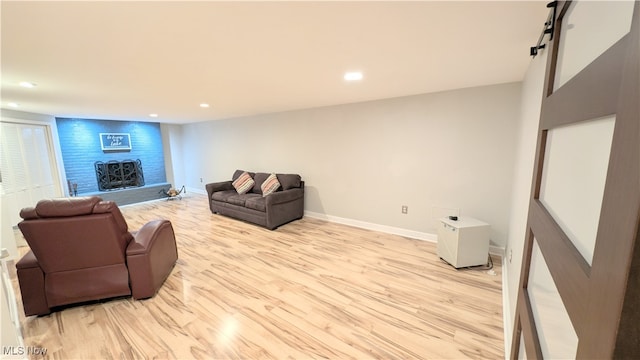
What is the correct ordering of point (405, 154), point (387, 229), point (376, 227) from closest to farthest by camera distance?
point (405, 154)
point (387, 229)
point (376, 227)

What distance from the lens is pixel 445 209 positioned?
325 centimetres

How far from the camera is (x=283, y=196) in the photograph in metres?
4.15

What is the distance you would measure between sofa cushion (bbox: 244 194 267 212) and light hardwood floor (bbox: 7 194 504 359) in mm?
972

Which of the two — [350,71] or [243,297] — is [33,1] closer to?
[350,71]

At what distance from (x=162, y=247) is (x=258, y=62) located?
2.12 metres

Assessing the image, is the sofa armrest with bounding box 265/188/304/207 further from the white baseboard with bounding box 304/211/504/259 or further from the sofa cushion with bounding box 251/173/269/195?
the sofa cushion with bounding box 251/173/269/195

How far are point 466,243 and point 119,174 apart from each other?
25.9 feet

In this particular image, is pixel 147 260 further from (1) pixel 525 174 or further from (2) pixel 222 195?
(1) pixel 525 174

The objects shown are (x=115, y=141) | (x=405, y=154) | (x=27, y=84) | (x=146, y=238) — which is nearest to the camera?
(x=146, y=238)

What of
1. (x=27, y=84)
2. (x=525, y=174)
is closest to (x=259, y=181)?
(x=27, y=84)

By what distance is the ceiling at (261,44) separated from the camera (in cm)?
123

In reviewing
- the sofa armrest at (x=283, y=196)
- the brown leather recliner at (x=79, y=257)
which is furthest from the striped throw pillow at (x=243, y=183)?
the brown leather recliner at (x=79, y=257)

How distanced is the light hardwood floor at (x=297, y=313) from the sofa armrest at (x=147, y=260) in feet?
0.39

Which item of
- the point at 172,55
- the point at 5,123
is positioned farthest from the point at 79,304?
the point at 5,123
